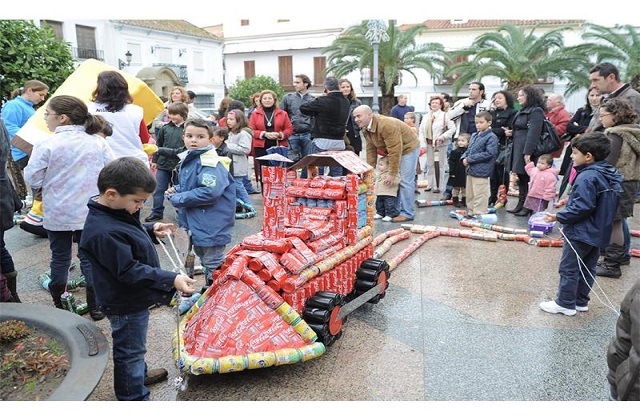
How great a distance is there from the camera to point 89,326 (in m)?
2.39

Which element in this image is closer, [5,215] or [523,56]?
[5,215]

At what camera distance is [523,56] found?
20375 mm

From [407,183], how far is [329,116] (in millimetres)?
1466

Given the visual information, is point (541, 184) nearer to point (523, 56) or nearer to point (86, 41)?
point (523, 56)

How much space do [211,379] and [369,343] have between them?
3.74ft

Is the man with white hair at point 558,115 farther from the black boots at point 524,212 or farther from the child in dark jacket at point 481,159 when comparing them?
the child in dark jacket at point 481,159

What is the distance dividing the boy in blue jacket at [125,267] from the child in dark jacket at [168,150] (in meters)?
3.93

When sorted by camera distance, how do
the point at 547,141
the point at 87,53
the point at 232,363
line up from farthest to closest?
the point at 87,53, the point at 547,141, the point at 232,363

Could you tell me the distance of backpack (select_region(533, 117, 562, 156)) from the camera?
7125 mm

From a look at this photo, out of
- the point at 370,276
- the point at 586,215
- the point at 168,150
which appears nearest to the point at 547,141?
the point at 586,215

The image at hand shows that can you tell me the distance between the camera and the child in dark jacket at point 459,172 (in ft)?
25.1

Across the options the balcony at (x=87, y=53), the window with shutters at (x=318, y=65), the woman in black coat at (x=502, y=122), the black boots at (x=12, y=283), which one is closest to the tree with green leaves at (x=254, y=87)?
the window with shutters at (x=318, y=65)

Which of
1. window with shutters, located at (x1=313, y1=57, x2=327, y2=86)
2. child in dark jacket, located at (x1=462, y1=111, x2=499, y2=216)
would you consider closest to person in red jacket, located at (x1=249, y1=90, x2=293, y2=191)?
child in dark jacket, located at (x1=462, y1=111, x2=499, y2=216)

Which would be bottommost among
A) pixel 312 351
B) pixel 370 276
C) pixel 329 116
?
pixel 312 351
